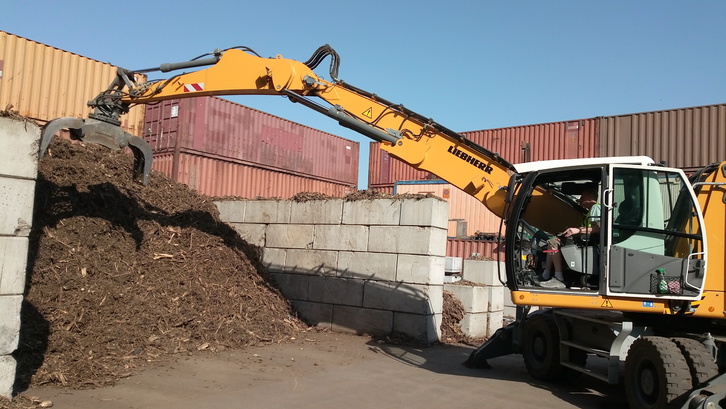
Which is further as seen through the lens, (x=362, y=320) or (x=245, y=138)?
(x=245, y=138)

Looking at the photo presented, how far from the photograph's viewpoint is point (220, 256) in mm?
10320

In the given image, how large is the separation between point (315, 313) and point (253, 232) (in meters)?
2.23

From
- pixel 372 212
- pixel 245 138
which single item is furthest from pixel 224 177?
pixel 372 212

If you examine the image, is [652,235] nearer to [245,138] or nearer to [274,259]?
[274,259]

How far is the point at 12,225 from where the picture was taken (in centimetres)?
505

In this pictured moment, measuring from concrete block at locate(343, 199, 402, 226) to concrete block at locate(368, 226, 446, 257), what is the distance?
137 mm

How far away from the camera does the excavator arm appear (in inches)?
298

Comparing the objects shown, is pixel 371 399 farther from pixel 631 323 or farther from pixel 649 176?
pixel 649 176

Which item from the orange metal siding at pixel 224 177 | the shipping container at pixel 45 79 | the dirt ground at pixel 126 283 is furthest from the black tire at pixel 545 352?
the shipping container at pixel 45 79

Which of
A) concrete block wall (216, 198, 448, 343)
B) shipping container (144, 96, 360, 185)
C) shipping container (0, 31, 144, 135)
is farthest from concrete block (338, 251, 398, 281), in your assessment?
shipping container (0, 31, 144, 135)

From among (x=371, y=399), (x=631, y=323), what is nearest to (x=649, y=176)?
(x=631, y=323)

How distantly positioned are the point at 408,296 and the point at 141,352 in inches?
174

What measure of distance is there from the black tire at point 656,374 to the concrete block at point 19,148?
20.1ft

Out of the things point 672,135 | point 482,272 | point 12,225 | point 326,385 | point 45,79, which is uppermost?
point 672,135
